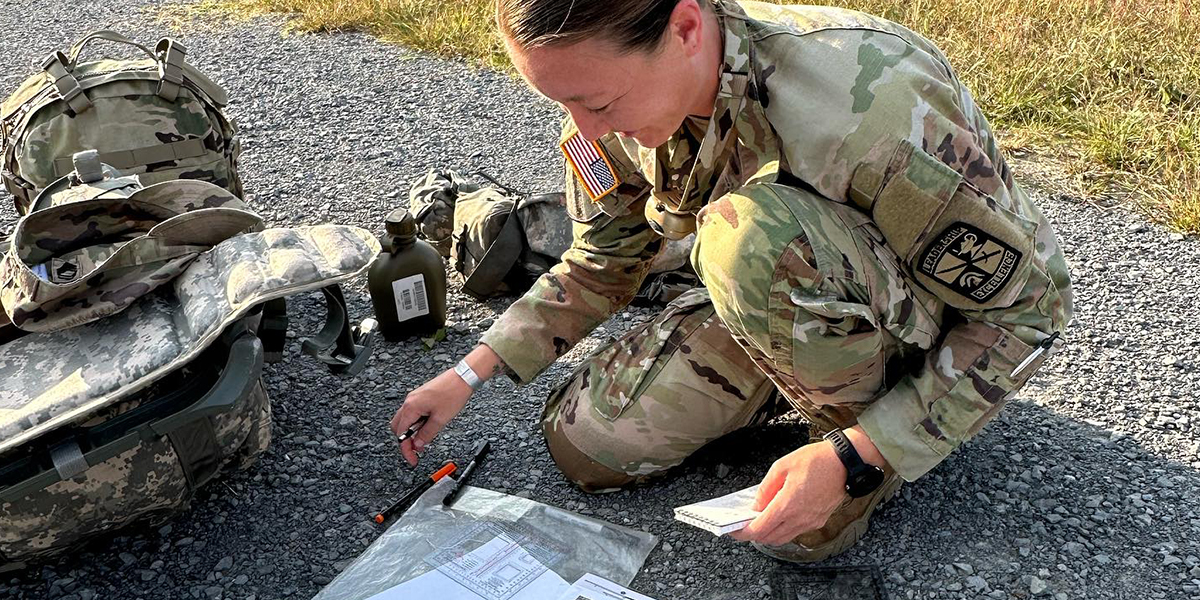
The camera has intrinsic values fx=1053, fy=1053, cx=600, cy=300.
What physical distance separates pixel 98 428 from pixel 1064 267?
188 cm

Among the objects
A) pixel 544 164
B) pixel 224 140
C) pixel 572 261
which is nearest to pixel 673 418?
pixel 572 261

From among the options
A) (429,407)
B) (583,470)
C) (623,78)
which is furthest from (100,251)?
(623,78)

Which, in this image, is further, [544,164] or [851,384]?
[544,164]

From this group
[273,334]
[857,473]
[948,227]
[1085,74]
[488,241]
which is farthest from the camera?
[1085,74]

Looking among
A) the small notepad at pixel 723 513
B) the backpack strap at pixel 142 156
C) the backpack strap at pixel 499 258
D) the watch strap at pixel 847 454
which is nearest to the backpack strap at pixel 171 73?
the backpack strap at pixel 142 156

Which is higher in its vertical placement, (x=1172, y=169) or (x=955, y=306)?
(x=955, y=306)

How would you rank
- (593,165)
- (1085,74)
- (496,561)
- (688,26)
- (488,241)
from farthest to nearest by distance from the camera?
(1085,74) < (488,241) < (593,165) < (496,561) < (688,26)

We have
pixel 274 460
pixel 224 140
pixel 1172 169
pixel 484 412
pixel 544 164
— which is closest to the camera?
pixel 274 460

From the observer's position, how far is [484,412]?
9.24 ft

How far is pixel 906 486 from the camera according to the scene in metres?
2.44

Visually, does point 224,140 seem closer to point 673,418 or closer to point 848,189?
point 673,418

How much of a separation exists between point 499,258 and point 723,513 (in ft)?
5.05

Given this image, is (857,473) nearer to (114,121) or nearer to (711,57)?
(711,57)


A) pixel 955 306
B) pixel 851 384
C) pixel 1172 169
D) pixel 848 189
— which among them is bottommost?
pixel 1172 169
